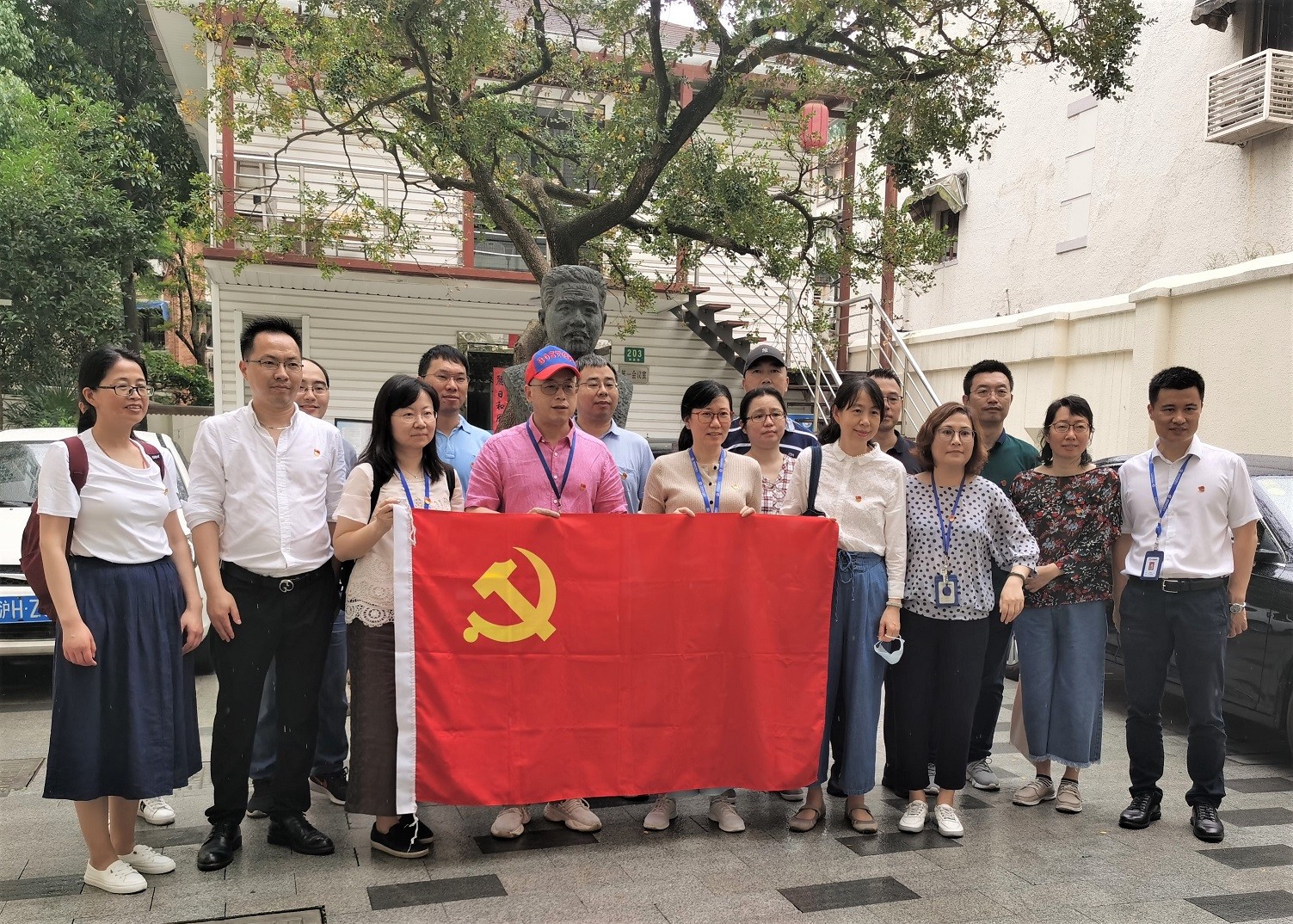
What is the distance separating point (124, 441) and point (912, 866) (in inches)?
126

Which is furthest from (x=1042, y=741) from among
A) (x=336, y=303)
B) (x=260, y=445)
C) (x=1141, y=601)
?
(x=336, y=303)

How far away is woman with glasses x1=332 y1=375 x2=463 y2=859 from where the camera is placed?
3611 millimetres

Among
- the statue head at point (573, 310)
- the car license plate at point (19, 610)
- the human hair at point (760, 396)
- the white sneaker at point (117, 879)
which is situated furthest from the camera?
the car license plate at point (19, 610)

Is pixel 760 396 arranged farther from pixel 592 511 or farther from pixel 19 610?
pixel 19 610

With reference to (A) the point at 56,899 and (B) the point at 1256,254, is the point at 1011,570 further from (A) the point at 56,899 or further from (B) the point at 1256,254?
(B) the point at 1256,254

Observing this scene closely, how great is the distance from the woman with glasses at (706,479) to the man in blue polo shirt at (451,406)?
0.92 meters

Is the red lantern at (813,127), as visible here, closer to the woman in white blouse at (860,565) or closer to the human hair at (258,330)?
the woman in white blouse at (860,565)

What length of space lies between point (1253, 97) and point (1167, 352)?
297cm

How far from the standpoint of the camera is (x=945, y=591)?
13.2 feet

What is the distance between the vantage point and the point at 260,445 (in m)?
3.63

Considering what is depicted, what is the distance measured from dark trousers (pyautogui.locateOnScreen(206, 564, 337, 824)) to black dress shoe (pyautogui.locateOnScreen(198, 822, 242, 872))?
33mm

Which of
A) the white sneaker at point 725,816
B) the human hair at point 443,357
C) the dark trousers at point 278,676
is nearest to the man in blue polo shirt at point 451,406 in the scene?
the human hair at point 443,357

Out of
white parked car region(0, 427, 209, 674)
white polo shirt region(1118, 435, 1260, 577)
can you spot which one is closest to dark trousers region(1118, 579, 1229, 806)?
white polo shirt region(1118, 435, 1260, 577)

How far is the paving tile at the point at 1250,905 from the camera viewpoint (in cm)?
341
